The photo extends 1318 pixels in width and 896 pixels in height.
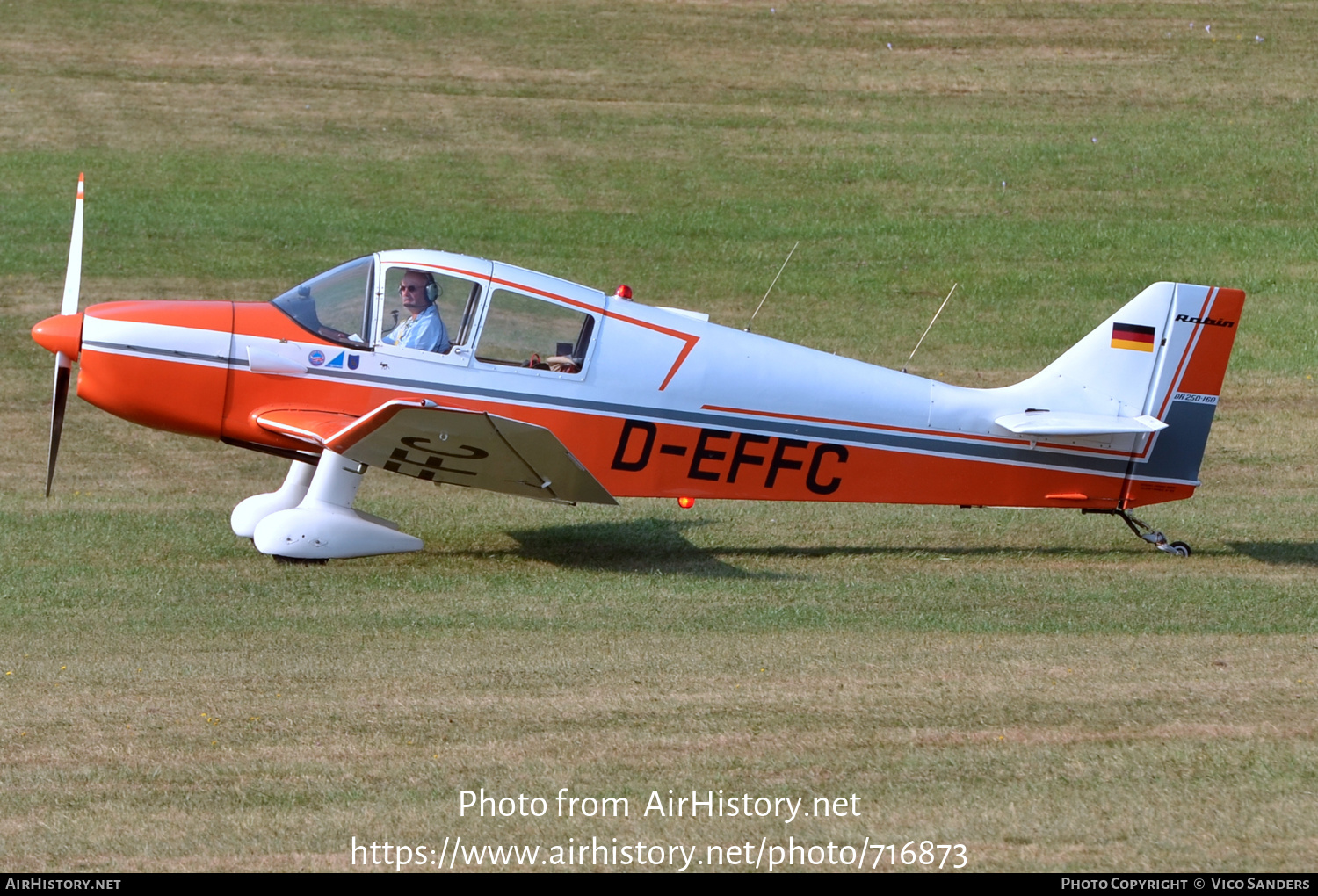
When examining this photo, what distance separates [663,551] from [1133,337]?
12.8 feet

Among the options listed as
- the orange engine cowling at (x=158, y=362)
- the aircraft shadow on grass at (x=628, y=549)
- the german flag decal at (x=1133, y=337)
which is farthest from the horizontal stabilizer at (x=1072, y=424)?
the orange engine cowling at (x=158, y=362)

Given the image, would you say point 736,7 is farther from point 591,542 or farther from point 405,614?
point 405,614

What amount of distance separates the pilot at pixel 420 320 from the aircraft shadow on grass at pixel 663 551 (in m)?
1.82

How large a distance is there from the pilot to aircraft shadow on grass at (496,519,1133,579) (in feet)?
5.96

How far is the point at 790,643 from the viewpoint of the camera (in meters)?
7.69

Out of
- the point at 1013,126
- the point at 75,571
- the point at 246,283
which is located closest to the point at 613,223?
the point at 246,283

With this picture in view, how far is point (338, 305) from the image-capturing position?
903 cm

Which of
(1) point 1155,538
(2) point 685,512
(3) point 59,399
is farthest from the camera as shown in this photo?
(2) point 685,512

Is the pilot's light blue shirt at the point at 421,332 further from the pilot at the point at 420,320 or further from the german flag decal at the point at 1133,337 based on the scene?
the german flag decal at the point at 1133,337

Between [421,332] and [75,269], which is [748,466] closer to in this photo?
[421,332]

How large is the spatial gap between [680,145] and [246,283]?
7228mm

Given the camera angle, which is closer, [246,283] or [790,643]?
[790,643]

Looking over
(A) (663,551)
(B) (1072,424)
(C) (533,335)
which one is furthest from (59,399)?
(B) (1072,424)
